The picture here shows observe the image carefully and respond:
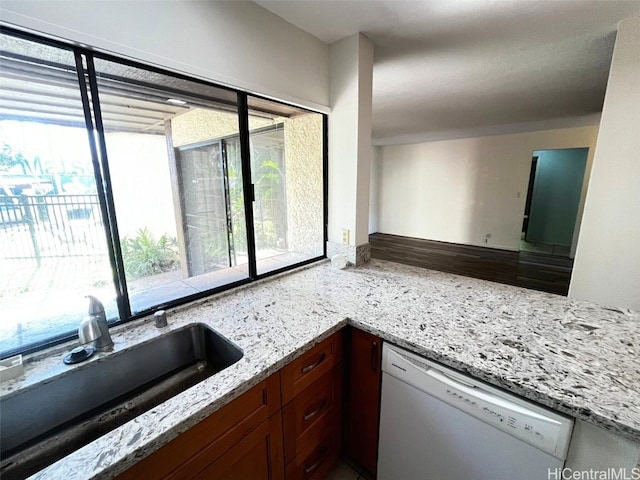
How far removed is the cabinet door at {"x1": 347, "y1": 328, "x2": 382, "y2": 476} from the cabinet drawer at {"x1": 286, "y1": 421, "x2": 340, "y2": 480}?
10 centimetres

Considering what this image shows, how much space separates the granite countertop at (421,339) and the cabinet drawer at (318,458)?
52 centimetres

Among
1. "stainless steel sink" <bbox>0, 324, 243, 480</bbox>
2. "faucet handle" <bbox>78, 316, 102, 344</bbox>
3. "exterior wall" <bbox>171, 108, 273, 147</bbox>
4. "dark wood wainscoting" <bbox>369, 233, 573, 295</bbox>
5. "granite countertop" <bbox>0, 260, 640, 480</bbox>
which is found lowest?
"dark wood wainscoting" <bbox>369, 233, 573, 295</bbox>

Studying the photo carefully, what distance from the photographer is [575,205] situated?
17.8ft

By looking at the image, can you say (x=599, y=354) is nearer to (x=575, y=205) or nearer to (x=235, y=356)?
(x=235, y=356)

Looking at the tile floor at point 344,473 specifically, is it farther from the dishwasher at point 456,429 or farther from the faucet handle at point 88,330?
the faucet handle at point 88,330

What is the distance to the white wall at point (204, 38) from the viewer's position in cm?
91

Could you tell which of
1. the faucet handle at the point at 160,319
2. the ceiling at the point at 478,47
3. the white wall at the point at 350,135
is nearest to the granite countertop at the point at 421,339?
the faucet handle at the point at 160,319

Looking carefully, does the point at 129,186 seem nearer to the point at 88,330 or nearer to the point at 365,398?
the point at 88,330

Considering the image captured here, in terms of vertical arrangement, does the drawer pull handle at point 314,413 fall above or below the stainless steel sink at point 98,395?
below

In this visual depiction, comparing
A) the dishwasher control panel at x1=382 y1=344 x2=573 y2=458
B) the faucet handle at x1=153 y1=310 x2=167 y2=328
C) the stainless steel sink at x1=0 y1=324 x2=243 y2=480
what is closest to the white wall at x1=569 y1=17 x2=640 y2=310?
the dishwasher control panel at x1=382 y1=344 x2=573 y2=458

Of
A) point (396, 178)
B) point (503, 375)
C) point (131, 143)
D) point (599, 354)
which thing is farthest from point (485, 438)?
point (396, 178)

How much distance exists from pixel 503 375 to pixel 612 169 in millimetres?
1760

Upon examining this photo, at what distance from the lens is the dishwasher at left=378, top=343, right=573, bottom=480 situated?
31.5 inches

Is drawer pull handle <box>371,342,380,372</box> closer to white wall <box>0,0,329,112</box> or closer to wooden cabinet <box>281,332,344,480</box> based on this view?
wooden cabinet <box>281,332,344,480</box>
